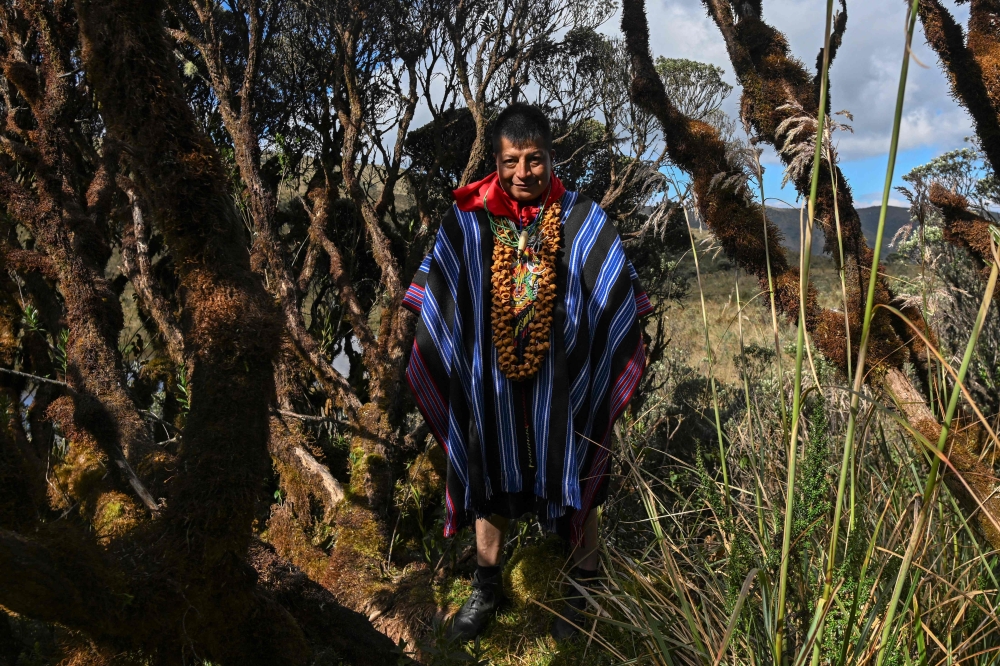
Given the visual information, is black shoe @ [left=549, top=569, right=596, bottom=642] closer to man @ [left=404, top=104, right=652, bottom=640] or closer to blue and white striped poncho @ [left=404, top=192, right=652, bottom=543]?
man @ [left=404, top=104, right=652, bottom=640]

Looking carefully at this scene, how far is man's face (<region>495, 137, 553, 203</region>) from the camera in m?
2.59

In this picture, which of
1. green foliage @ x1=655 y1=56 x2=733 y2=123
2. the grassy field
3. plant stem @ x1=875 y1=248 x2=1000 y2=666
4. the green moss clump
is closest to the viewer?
plant stem @ x1=875 y1=248 x2=1000 y2=666

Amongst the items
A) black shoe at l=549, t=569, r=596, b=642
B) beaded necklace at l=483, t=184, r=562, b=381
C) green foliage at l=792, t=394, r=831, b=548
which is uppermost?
beaded necklace at l=483, t=184, r=562, b=381

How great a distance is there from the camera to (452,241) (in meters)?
2.76

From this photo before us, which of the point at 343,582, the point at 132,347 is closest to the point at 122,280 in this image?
the point at 132,347

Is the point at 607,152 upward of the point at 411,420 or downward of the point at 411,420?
upward

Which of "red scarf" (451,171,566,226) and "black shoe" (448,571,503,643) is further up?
"red scarf" (451,171,566,226)

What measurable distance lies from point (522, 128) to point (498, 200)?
278 mm

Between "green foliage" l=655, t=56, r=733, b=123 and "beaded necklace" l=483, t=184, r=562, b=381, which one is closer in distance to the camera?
"beaded necklace" l=483, t=184, r=562, b=381

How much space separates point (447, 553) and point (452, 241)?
63.5 inches

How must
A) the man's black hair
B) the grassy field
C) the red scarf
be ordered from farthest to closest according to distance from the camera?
the red scarf < the man's black hair < the grassy field

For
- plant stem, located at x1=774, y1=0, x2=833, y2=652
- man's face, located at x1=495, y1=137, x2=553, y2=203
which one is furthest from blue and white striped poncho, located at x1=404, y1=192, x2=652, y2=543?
plant stem, located at x1=774, y1=0, x2=833, y2=652

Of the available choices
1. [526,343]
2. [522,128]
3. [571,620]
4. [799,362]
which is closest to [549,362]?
[526,343]

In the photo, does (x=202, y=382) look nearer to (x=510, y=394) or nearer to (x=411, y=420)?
(x=510, y=394)
